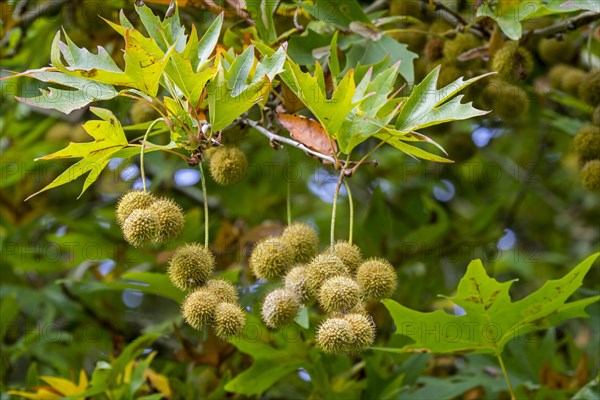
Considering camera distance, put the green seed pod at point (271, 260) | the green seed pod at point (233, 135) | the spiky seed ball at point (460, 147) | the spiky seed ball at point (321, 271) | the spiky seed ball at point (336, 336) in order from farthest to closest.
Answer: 1. the spiky seed ball at point (460, 147)
2. the green seed pod at point (233, 135)
3. the green seed pod at point (271, 260)
4. the spiky seed ball at point (321, 271)
5. the spiky seed ball at point (336, 336)

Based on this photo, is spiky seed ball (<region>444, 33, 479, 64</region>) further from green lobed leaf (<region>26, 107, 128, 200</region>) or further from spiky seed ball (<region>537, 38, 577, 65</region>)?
green lobed leaf (<region>26, 107, 128, 200</region>)

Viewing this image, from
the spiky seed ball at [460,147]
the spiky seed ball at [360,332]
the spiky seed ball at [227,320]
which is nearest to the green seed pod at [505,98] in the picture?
the spiky seed ball at [460,147]

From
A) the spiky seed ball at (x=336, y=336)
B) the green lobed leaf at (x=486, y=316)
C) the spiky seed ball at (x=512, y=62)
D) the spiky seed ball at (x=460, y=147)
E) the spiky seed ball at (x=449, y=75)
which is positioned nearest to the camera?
the spiky seed ball at (x=336, y=336)

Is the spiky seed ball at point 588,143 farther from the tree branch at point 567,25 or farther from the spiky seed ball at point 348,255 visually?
the spiky seed ball at point 348,255

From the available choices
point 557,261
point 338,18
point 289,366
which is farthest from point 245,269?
point 557,261

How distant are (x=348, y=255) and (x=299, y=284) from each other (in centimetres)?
18

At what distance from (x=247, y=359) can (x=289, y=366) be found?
1.35 ft

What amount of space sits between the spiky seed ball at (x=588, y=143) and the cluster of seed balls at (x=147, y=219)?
162cm

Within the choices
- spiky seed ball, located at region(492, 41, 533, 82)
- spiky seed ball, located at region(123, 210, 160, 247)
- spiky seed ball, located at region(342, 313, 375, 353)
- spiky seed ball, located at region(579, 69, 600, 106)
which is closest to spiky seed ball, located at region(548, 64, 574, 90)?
spiky seed ball, located at region(579, 69, 600, 106)

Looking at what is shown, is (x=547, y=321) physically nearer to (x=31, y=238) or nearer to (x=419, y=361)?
(x=419, y=361)

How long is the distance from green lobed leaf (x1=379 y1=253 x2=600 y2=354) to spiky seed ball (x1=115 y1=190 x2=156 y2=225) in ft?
2.54

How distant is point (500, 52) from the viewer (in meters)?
2.86

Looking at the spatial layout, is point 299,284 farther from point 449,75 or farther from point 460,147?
point 460,147

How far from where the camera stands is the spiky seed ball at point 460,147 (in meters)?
3.82
